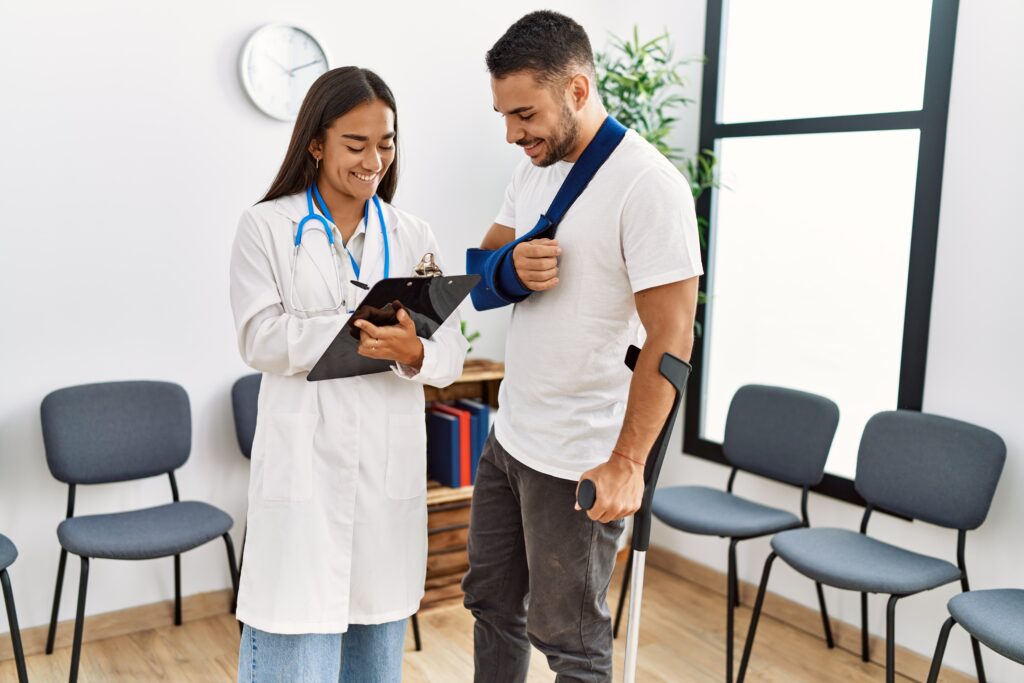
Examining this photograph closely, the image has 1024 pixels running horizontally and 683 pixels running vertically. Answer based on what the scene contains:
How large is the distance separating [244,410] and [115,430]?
0.41 m

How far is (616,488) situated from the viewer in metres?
1.50

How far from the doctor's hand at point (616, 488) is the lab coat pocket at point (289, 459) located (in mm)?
506

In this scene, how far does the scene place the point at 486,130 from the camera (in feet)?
11.6

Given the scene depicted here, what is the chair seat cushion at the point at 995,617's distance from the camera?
203 centimetres

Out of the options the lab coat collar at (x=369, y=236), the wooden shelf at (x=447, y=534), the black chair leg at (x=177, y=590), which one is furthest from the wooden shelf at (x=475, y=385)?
the lab coat collar at (x=369, y=236)

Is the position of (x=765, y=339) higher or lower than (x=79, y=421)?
higher

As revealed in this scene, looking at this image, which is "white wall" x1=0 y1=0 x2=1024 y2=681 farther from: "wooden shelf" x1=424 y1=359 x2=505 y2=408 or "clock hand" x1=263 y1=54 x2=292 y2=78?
"wooden shelf" x1=424 y1=359 x2=505 y2=408

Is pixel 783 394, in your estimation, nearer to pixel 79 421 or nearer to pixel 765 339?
pixel 765 339

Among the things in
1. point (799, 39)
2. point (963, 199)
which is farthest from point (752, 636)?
point (799, 39)

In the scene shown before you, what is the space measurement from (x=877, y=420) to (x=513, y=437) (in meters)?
1.53

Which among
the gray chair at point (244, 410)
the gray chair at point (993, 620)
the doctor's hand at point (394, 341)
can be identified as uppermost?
the doctor's hand at point (394, 341)

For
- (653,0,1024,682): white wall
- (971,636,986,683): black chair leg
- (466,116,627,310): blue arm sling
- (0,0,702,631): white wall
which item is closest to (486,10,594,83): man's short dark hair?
(466,116,627,310): blue arm sling

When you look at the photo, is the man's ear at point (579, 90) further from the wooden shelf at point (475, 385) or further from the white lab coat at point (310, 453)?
the wooden shelf at point (475, 385)

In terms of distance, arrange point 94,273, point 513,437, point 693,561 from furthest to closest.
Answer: point 693,561, point 94,273, point 513,437
